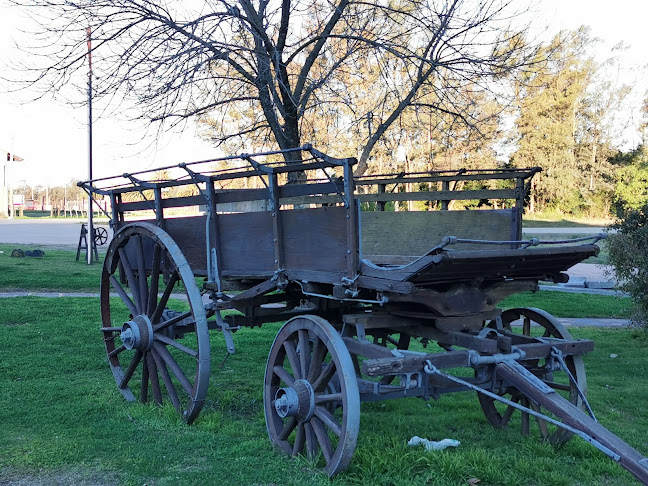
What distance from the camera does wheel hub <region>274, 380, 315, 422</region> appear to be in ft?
12.6

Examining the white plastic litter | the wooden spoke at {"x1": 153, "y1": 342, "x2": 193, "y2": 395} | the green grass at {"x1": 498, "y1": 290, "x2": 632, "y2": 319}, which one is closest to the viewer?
the white plastic litter

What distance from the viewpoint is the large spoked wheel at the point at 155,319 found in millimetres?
4504

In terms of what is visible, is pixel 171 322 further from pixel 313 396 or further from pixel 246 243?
pixel 313 396

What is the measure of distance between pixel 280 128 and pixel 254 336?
283cm

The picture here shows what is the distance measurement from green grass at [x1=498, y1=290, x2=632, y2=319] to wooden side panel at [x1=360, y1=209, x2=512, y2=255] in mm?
5540

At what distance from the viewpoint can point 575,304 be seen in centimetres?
1147

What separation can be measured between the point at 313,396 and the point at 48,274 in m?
12.2

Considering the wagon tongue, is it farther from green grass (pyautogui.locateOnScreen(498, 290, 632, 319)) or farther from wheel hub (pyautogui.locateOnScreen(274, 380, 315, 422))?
green grass (pyautogui.locateOnScreen(498, 290, 632, 319))

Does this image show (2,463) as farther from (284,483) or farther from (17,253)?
(17,253)

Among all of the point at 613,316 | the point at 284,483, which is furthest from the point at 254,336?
the point at 613,316

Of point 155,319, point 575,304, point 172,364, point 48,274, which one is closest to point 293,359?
point 172,364

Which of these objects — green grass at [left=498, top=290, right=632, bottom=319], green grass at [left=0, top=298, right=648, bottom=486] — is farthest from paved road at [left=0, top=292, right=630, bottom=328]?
green grass at [left=0, top=298, right=648, bottom=486]

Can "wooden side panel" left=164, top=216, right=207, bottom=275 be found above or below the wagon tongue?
above

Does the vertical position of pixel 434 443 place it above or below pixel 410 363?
below
